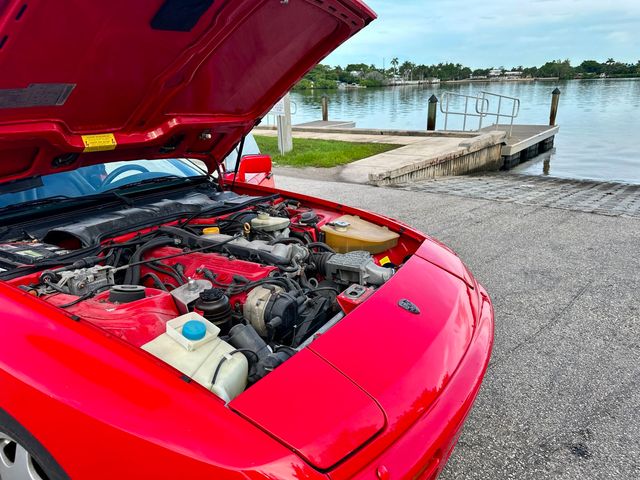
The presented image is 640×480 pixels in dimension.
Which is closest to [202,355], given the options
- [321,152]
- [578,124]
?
[321,152]

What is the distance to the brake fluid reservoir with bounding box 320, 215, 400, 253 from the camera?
2.72 meters

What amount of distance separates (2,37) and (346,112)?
2725 centimetres

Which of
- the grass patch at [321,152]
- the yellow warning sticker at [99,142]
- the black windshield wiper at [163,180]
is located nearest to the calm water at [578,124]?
the grass patch at [321,152]

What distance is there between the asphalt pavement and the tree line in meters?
43.9

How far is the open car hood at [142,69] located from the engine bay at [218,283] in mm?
510

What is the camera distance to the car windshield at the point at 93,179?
2.46m

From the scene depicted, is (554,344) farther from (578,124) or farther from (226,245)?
(578,124)

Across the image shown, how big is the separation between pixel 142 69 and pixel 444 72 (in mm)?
65627

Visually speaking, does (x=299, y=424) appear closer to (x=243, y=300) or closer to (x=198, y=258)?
(x=243, y=300)

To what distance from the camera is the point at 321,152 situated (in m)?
11.2

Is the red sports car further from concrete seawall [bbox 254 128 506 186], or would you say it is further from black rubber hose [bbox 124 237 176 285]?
concrete seawall [bbox 254 128 506 186]

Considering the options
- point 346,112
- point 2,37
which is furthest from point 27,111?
point 346,112

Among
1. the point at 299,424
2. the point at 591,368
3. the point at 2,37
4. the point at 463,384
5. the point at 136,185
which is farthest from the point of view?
the point at 136,185

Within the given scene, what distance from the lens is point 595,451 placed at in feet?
7.19
